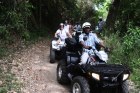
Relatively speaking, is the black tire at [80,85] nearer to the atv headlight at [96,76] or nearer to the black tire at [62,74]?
the atv headlight at [96,76]

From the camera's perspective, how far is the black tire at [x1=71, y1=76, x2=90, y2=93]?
8.95 meters

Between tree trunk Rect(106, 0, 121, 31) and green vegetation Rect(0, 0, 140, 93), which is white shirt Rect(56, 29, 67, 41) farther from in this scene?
tree trunk Rect(106, 0, 121, 31)

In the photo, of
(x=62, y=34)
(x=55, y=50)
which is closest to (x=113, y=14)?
(x=62, y=34)

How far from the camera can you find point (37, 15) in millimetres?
24203

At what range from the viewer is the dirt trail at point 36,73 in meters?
10.6

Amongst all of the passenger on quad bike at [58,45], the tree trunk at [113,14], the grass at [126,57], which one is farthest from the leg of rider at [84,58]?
the tree trunk at [113,14]

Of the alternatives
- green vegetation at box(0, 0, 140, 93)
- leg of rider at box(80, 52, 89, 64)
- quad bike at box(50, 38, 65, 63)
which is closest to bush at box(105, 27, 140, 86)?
green vegetation at box(0, 0, 140, 93)

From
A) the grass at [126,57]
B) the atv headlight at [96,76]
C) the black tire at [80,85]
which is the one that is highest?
the grass at [126,57]

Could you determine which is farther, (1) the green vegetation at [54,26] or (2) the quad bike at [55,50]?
(2) the quad bike at [55,50]

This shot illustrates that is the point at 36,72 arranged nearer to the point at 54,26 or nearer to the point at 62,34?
the point at 62,34

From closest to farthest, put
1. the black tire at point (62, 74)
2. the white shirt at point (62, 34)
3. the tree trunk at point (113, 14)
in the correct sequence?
the black tire at point (62, 74) → the white shirt at point (62, 34) → the tree trunk at point (113, 14)

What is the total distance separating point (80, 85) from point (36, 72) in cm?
358

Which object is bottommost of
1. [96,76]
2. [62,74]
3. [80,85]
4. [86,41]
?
[80,85]

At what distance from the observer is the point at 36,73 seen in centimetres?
1227
